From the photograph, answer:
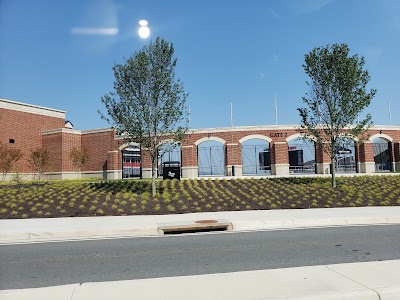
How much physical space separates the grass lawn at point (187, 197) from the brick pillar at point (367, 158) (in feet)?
45.6

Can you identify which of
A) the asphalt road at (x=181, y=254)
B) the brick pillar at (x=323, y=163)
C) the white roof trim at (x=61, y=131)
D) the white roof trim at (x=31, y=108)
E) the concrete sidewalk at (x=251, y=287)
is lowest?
the asphalt road at (x=181, y=254)

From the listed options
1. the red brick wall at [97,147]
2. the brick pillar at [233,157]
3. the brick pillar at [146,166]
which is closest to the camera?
the brick pillar at [233,157]

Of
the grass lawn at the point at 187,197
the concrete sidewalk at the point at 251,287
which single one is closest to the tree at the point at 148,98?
the grass lawn at the point at 187,197

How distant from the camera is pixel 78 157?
33062mm

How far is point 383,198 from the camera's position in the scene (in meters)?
16.3

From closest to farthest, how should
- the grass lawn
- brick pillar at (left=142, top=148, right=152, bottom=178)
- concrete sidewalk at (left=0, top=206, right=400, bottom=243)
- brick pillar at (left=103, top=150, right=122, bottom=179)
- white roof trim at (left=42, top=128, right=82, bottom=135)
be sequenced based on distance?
concrete sidewalk at (left=0, top=206, right=400, bottom=243) < the grass lawn < brick pillar at (left=142, top=148, right=152, bottom=178) < brick pillar at (left=103, top=150, right=122, bottom=179) < white roof trim at (left=42, top=128, right=82, bottom=135)

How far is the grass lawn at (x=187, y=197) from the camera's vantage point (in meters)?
13.7

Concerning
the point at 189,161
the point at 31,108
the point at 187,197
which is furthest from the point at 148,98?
the point at 31,108

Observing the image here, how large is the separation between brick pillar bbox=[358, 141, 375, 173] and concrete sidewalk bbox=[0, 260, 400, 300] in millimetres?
31582

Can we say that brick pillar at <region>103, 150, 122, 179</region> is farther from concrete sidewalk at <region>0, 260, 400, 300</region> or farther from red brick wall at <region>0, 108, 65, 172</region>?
concrete sidewalk at <region>0, 260, 400, 300</region>

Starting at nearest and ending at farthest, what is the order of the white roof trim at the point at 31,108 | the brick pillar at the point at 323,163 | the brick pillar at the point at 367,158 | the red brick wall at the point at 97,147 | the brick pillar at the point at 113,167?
the brick pillar at the point at 323,163, the brick pillar at the point at 367,158, the brick pillar at the point at 113,167, the white roof trim at the point at 31,108, the red brick wall at the point at 97,147

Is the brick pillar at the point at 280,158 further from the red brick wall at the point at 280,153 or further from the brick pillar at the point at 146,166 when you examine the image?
the brick pillar at the point at 146,166

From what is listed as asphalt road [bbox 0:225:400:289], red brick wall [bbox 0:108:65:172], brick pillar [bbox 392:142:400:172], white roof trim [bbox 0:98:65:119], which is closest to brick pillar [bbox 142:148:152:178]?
red brick wall [bbox 0:108:65:172]

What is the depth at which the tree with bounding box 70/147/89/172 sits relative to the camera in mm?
33034
